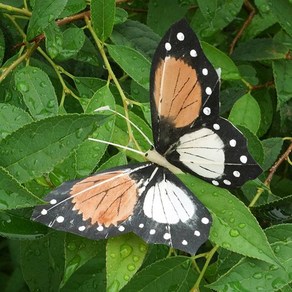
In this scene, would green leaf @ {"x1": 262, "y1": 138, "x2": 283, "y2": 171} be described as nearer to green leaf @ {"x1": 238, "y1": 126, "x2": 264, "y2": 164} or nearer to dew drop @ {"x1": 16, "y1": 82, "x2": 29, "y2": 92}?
green leaf @ {"x1": 238, "y1": 126, "x2": 264, "y2": 164}

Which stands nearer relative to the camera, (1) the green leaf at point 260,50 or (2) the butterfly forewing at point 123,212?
(2) the butterfly forewing at point 123,212

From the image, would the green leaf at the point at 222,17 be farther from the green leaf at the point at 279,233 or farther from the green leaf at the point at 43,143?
the green leaf at the point at 43,143

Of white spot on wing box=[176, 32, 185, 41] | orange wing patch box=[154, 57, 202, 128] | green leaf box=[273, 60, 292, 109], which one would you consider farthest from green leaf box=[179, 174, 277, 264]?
green leaf box=[273, 60, 292, 109]

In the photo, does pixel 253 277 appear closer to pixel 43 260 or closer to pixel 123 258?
pixel 123 258

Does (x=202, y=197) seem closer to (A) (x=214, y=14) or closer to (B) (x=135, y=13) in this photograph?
(A) (x=214, y=14)

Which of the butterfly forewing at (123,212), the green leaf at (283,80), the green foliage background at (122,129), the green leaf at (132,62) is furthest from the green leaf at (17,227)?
the green leaf at (283,80)

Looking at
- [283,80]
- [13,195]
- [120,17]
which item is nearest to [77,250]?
[13,195]

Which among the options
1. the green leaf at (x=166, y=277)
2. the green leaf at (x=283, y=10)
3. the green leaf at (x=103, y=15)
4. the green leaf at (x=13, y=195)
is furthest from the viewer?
the green leaf at (x=283, y=10)
